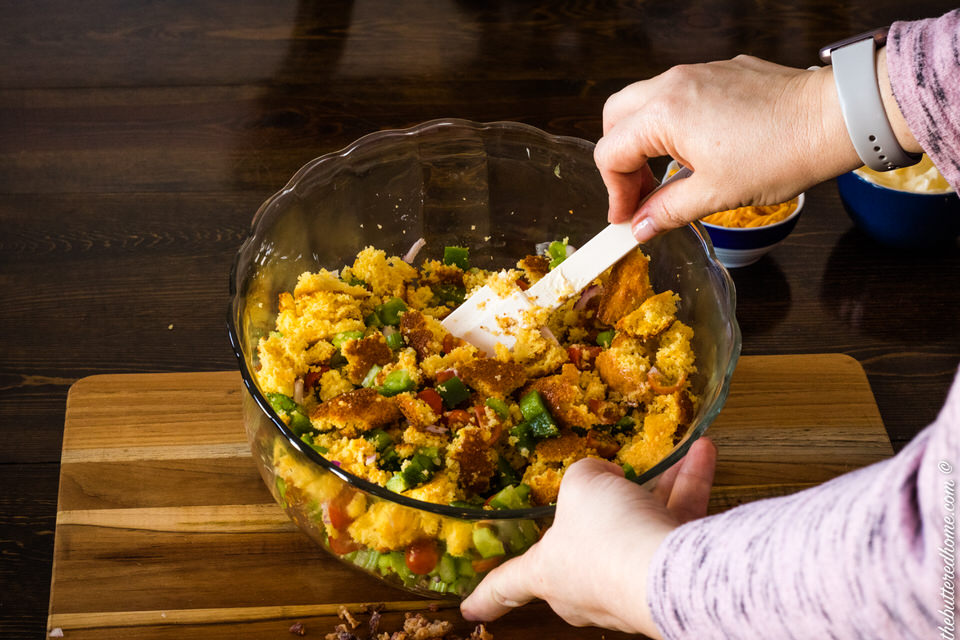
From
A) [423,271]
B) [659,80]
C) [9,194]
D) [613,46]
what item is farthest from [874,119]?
[9,194]

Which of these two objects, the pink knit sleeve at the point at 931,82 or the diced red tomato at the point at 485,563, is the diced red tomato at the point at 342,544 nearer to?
the diced red tomato at the point at 485,563

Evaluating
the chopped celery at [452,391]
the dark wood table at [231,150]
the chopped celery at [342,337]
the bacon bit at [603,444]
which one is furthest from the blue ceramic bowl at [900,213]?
the chopped celery at [342,337]

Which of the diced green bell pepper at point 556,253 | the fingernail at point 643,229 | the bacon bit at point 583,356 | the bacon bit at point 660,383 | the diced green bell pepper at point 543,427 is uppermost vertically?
the fingernail at point 643,229

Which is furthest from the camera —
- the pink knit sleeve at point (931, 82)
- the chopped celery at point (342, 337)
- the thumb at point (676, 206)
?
the chopped celery at point (342, 337)

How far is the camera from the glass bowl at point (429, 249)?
3.70 ft

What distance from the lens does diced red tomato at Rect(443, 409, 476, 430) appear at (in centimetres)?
131

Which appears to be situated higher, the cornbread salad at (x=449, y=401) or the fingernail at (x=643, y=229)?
the fingernail at (x=643, y=229)

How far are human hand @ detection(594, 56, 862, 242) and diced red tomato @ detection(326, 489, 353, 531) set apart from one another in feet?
2.12

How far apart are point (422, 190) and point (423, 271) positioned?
6.4 inches

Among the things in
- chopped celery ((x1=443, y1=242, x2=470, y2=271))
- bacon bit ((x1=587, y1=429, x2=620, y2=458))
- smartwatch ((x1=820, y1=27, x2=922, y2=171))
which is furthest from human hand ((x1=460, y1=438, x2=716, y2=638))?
chopped celery ((x1=443, y1=242, x2=470, y2=271))

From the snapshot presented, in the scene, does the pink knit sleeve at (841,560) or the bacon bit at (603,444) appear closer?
the pink knit sleeve at (841,560)

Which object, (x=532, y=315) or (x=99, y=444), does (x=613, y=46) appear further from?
(x=99, y=444)

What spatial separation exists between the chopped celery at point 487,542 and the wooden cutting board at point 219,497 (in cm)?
21

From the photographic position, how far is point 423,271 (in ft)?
5.34
